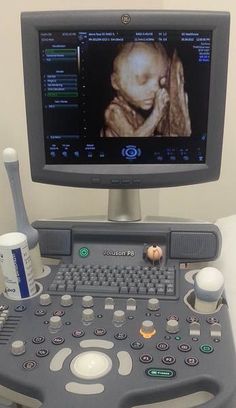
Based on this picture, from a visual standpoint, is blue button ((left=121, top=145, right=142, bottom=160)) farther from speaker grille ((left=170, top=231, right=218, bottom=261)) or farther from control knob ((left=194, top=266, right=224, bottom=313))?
control knob ((left=194, top=266, right=224, bottom=313))

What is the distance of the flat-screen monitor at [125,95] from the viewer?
0.89 m

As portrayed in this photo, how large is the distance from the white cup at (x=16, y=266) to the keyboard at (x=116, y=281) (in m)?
0.05

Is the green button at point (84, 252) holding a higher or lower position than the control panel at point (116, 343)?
higher

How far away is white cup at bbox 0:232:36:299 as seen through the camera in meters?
0.84

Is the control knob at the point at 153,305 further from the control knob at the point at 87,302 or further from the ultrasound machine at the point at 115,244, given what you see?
the control knob at the point at 87,302

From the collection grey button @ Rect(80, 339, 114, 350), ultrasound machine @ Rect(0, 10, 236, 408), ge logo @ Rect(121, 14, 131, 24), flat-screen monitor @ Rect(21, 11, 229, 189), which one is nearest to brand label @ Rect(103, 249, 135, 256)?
ultrasound machine @ Rect(0, 10, 236, 408)

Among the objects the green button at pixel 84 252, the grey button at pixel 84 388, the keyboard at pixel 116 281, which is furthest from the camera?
the green button at pixel 84 252

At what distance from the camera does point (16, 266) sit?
0.85m

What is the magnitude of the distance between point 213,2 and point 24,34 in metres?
Answer: 0.60

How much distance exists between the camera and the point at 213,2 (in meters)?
1.25

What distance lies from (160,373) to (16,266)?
0.33 meters

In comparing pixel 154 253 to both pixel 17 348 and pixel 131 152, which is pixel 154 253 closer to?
pixel 131 152

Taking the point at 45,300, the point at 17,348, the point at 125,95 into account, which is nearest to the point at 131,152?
the point at 125,95

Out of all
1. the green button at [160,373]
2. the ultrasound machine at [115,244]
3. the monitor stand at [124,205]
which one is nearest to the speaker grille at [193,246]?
the ultrasound machine at [115,244]
